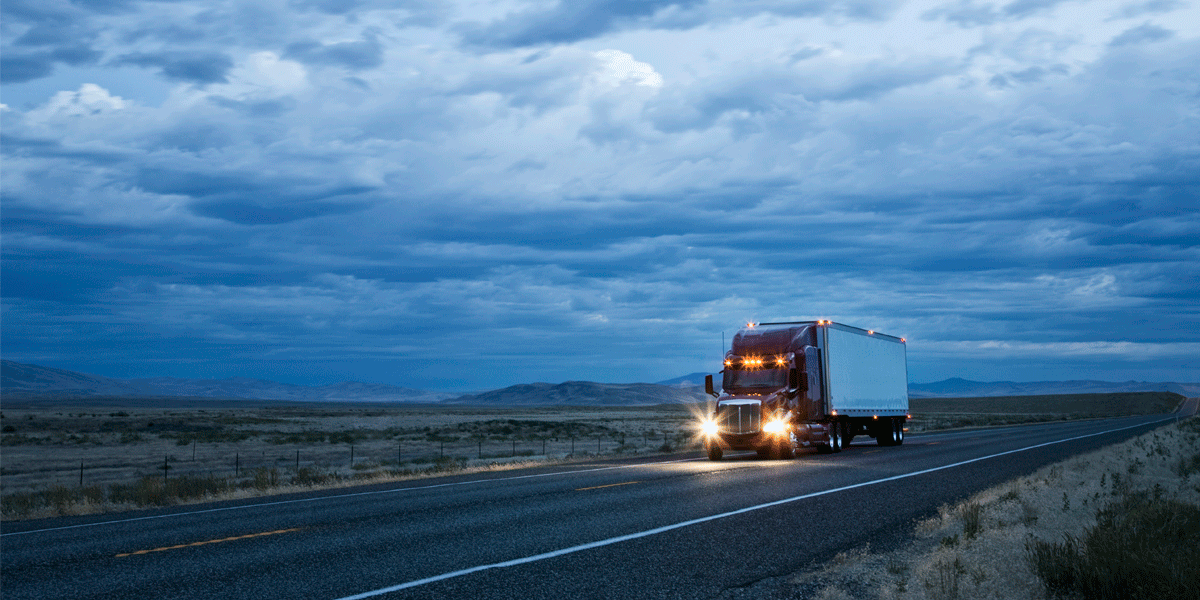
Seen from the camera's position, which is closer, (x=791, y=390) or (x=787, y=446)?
(x=787, y=446)

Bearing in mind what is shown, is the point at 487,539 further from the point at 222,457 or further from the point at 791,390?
the point at 222,457

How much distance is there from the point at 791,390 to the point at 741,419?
203cm

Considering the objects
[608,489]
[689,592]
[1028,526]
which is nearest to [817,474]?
[608,489]

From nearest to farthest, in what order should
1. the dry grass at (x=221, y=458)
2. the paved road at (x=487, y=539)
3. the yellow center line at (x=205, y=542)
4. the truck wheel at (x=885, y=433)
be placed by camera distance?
the paved road at (x=487, y=539), the yellow center line at (x=205, y=542), the dry grass at (x=221, y=458), the truck wheel at (x=885, y=433)

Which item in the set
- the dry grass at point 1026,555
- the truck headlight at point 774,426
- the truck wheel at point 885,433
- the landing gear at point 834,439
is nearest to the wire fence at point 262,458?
the landing gear at point 834,439

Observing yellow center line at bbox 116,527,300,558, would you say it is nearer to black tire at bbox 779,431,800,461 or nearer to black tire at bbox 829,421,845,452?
black tire at bbox 779,431,800,461

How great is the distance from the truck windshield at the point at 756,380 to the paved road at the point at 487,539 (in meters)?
6.85

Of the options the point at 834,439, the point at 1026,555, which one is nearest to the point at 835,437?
the point at 834,439

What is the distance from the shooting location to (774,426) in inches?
991

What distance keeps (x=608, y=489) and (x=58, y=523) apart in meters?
9.41

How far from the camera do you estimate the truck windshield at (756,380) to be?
26.2m

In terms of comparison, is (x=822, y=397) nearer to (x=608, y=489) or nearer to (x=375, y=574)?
(x=608, y=489)

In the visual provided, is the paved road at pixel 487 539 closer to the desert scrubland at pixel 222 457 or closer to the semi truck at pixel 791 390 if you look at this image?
the desert scrubland at pixel 222 457

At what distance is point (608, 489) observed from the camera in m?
16.9
